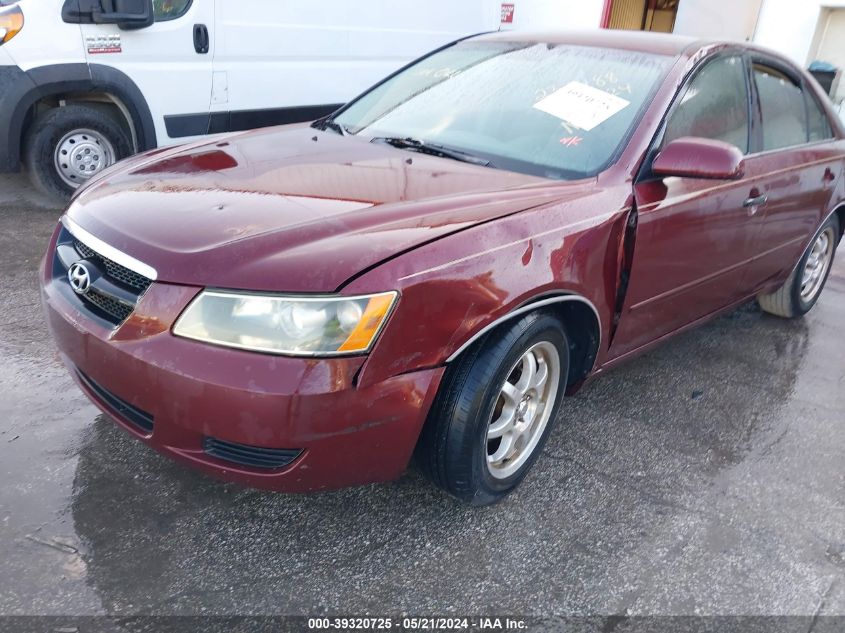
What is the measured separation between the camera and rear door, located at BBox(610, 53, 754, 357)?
2.82 metres

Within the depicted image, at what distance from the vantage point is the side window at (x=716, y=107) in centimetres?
301

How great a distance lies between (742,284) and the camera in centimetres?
365

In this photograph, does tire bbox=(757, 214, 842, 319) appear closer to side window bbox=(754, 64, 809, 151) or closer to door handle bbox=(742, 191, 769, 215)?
side window bbox=(754, 64, 809, 151)

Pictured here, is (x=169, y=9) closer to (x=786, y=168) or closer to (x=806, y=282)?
(x=786, y=168)

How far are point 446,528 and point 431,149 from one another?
145 centimetres

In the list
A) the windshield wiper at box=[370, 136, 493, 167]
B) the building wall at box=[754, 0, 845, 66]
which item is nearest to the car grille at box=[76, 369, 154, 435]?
the windshield wiper at box=[370, 136, 493, 167]

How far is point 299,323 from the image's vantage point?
197 centimetres

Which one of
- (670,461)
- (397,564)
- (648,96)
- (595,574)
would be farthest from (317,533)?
(648,96)

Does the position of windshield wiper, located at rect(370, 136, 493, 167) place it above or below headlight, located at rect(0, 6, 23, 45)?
below

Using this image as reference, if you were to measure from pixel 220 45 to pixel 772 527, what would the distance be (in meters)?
5.14

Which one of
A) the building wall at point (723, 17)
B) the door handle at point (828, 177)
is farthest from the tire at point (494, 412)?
the building wall at point (723, 17)

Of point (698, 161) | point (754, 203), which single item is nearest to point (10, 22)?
point (698, 161)

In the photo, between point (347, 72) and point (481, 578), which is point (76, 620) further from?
point (347, 72)

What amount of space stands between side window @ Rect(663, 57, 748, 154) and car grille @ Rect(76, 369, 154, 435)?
2.14 m
